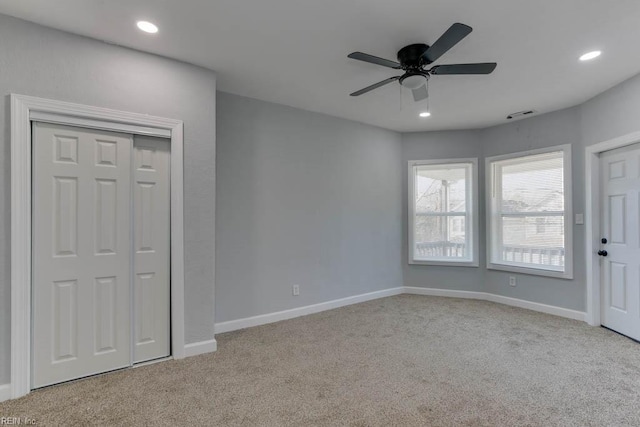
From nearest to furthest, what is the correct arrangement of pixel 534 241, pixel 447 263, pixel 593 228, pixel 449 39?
pixel 449 39
pixel 593 228
pixel 534 241
pixel 447 263

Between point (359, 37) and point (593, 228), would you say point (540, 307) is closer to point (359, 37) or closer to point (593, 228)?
point (593, 228)

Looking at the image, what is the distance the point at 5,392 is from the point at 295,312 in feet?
8.54

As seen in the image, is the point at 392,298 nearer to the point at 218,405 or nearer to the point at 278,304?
the point at 278,304

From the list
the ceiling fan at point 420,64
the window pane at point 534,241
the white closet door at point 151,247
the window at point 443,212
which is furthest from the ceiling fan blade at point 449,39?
the window pane at point 534,241

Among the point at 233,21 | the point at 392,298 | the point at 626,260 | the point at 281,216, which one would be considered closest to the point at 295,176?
the point at 281,216

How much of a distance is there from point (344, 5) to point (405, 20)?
0.46 meters

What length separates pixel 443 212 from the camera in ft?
17.2

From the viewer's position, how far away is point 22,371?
7.46 feet

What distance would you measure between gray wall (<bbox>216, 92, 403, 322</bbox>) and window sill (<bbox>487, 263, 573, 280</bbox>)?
1406 mm

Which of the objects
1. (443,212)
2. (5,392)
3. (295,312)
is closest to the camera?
(5,392)

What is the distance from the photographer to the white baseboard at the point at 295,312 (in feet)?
11.8

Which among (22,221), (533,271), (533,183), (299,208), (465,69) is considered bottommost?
(533,271)

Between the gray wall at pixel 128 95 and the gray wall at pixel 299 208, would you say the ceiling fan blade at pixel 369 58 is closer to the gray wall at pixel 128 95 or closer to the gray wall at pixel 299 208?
the gray wall at pixel 128 95

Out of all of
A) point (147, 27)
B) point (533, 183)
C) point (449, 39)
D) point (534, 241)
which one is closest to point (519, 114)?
point (533, 183)
